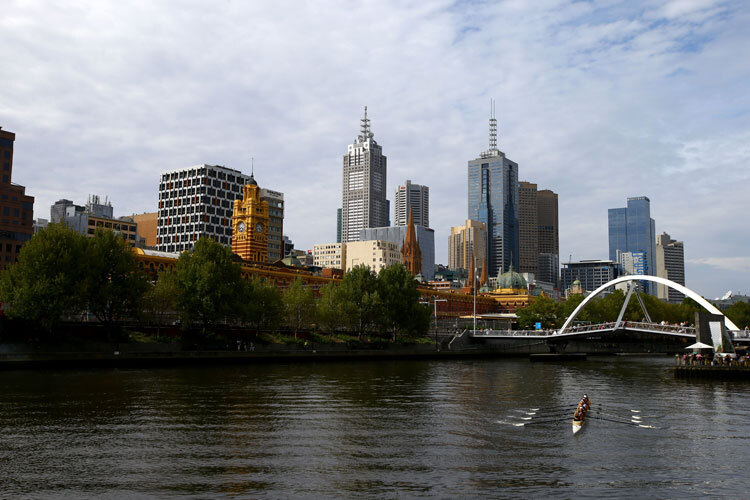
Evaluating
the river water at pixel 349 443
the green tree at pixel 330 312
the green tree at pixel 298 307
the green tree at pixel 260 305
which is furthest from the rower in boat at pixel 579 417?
the green tree at pixel 330 312

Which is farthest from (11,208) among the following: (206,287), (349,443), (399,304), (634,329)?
(349,443)

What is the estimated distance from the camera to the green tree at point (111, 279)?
276ft

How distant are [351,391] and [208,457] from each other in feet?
88.5

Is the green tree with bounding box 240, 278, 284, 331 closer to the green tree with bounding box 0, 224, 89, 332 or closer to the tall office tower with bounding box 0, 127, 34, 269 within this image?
the green tree with bounding box 0, 224, 89, 332

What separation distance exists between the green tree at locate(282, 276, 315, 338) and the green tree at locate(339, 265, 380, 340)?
6.26m

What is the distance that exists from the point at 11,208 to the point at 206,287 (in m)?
91.5

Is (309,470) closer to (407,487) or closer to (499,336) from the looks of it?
(407,487)

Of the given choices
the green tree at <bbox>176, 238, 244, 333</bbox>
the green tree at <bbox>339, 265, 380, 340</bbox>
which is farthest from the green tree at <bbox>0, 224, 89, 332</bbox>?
the green tree at <bbox>339, 265, 380, 340</bbox>

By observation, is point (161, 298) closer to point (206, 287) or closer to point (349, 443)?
point (206, 287)

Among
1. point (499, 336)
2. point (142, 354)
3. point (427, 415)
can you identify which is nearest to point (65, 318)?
point (142, 354)

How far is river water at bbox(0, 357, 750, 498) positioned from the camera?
84.4 ft

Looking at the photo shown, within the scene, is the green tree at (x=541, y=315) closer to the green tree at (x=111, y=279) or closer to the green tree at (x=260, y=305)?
the green tree at (x=260, y=305)

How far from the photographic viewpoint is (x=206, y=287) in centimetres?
9488

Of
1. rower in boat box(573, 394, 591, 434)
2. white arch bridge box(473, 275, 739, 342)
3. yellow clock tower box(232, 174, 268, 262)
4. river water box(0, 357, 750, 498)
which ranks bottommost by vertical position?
river water box(0, 357, 750, 498)
